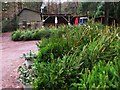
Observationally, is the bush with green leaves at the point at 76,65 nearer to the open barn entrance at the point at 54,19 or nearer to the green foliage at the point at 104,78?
the green foliage at the point at 104,78

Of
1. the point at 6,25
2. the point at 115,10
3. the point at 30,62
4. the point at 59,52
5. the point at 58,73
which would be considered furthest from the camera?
the point at 6,25

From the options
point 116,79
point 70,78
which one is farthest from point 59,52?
point 116,79

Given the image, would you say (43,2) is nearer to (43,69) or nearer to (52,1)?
(52,1)

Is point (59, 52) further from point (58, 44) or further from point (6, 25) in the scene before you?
point (6, 25)

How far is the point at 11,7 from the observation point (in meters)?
18.9

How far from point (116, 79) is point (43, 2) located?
17337mm

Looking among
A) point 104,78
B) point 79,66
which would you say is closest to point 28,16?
point 79,66

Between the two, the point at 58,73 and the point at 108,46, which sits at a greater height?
the point at 108,46

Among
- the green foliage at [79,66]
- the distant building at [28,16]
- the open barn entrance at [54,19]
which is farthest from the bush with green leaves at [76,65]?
the distant building at [28,16]

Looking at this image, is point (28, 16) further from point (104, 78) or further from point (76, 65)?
point (104, 78)

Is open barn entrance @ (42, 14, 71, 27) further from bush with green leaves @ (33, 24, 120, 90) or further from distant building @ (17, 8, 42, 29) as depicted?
bush with green leaves @ (33, 24, 120, 90)

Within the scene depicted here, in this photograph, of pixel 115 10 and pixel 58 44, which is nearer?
pixel 58 44

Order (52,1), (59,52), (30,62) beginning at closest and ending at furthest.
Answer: (59,52) → (30,62) → (52,1)

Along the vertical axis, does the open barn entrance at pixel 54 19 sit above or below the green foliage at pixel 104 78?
below
